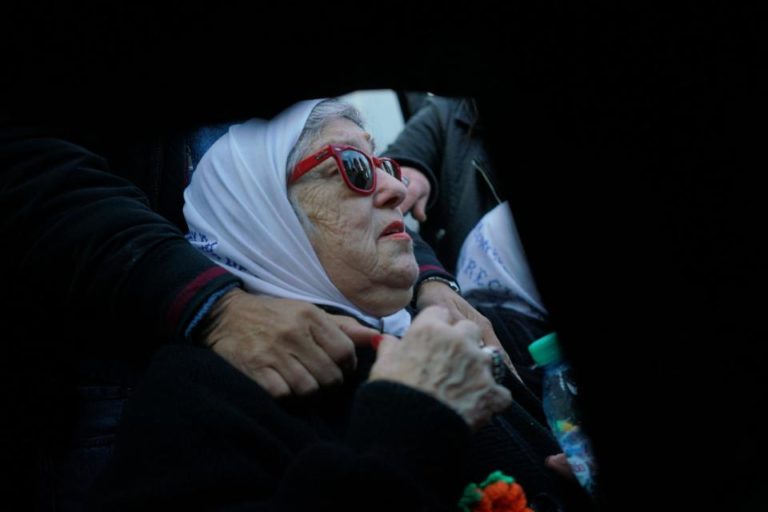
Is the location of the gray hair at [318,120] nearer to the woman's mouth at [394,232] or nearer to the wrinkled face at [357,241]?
the wrinkled face at [357,241]

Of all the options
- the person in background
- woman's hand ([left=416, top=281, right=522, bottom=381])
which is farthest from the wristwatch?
the person in background

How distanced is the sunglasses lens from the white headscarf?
0.19m

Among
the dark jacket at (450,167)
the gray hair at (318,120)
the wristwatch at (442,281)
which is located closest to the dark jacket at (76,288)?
the gray hair at (318,120)

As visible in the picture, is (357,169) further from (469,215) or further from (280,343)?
(469,215)

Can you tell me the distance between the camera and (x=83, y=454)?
7.23ft

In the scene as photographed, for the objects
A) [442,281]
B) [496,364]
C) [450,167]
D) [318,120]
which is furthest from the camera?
[450,167]

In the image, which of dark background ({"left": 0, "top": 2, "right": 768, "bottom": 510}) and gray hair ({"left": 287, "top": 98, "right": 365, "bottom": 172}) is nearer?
dark background ({"left": 0, "top": 2, "right": 768, "bottom": 510})

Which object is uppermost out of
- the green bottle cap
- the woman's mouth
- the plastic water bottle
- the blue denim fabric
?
the woman's mouth

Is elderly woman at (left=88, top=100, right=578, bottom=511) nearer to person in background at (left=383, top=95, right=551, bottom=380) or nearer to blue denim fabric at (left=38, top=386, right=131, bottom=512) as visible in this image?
blue denim fabric at (left=38, top=386, right=131, bottom=512)

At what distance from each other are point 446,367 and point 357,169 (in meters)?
0.92

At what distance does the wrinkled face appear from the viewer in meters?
2.36

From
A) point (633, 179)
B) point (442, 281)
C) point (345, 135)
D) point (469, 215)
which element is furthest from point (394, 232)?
point (469, 215)

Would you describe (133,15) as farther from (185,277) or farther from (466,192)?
(466,192)

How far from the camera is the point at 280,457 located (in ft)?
5.97
